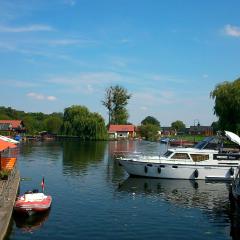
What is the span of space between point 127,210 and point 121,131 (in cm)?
14009

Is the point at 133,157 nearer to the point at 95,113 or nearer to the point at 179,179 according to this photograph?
the point at 179,179

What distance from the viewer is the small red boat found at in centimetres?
2759

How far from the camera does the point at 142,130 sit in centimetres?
17638

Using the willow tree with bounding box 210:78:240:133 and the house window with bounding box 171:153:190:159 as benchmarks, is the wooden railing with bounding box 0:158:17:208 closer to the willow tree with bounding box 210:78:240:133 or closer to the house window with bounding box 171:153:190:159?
the house window with bounding box 171:153:190:159

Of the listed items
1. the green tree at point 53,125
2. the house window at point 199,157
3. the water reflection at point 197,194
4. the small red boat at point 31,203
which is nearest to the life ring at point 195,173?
the house window at point 199,157

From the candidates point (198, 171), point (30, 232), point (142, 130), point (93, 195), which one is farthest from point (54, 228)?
point (142, 130)

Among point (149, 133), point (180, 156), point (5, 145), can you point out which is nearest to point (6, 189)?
point (5, 145)

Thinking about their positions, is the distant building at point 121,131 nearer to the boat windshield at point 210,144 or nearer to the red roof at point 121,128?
the red roof at point 121,128

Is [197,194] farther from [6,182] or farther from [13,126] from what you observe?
[13,126]

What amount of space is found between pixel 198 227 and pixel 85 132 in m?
116

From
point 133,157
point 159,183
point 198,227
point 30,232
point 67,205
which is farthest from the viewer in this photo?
point 133,157

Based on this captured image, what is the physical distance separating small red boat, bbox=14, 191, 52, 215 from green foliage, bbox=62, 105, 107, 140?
11160 cm

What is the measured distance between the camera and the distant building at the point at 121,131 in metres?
167

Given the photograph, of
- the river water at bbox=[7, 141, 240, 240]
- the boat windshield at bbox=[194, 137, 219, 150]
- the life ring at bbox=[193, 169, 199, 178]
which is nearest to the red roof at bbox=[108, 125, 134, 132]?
the boat windshield at bbox=[194, 137, 219, 150]
